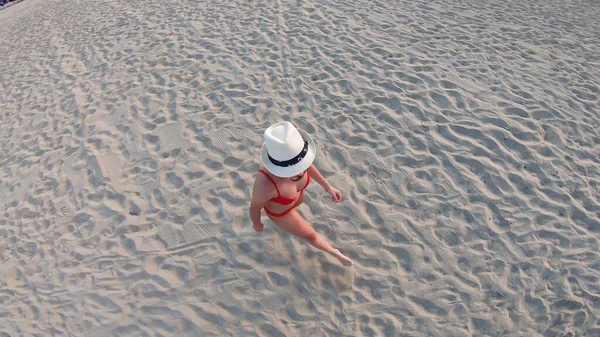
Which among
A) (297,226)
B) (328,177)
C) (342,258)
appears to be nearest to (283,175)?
(297,226)

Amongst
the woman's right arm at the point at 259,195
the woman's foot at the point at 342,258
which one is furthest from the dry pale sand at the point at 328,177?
the woman's right arm at the point at 259,195

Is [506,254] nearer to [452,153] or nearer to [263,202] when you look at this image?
[452,153]

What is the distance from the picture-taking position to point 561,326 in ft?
10.2

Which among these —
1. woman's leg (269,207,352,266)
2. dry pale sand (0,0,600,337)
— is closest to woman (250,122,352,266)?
woman's leg (269,207,352,266)

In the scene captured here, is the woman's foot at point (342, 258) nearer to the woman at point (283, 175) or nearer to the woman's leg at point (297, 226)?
the woman's leg at point (297, 226)

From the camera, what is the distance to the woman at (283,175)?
261cm

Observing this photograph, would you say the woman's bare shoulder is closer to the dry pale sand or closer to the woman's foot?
the woman's foot

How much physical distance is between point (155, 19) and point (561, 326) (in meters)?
7.93

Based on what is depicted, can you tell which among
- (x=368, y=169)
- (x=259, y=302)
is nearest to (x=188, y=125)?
(x=368, y=169)

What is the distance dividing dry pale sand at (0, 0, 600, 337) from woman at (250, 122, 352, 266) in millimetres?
724

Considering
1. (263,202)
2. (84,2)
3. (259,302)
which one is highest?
(263,202)

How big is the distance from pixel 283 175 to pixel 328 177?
1671 mm

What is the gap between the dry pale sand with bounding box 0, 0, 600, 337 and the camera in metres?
3.34

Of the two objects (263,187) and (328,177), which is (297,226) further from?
(328,177)
